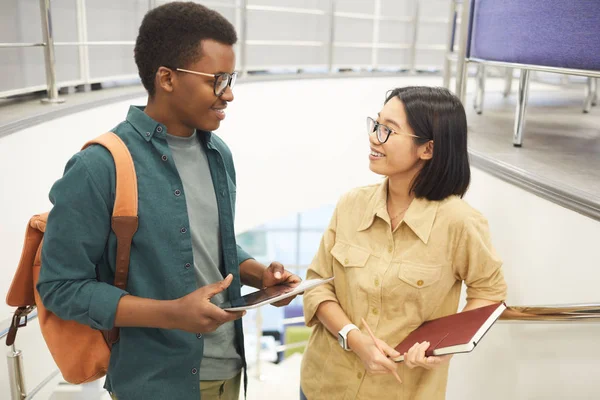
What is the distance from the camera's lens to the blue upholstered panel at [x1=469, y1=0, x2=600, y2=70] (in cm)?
233

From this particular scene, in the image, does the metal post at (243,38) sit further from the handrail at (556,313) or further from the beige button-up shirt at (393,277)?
the handrail at (556,313)

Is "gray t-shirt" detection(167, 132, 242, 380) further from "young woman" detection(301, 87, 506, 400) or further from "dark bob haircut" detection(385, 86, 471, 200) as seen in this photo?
"dark bob haircut" detection(385, 86, 471, 200)

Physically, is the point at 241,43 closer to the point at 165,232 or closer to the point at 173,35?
the point at 173,35

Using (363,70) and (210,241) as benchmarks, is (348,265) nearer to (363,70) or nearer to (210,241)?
(210,241)

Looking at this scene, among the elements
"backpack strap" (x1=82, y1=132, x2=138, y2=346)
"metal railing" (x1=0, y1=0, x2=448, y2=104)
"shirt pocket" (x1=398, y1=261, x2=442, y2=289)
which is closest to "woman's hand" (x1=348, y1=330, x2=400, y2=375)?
"shirt pocket" (x1=398, y1=261, x2=442, y2=289)

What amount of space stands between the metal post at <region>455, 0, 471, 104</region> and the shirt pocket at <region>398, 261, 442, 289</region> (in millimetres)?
1960

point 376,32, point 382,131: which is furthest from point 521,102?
point 376,32

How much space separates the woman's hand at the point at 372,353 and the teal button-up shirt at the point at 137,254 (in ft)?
1.22

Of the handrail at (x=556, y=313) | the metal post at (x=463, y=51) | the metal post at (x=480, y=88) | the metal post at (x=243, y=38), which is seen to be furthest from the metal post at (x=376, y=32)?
the handrail at (x=556, y=313)

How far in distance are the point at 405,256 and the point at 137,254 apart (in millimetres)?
751

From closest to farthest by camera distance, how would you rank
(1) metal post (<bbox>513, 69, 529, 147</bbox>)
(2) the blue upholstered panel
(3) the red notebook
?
(3) the red notebook < (2) the blue upholstered panel < (1) metal post (<bbox>513, 69, 529, 147</bbox>)

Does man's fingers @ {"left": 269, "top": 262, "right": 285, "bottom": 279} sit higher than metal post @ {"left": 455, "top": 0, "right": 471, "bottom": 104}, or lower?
lower

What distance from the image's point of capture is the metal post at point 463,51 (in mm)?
3283

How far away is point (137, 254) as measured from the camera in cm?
128
